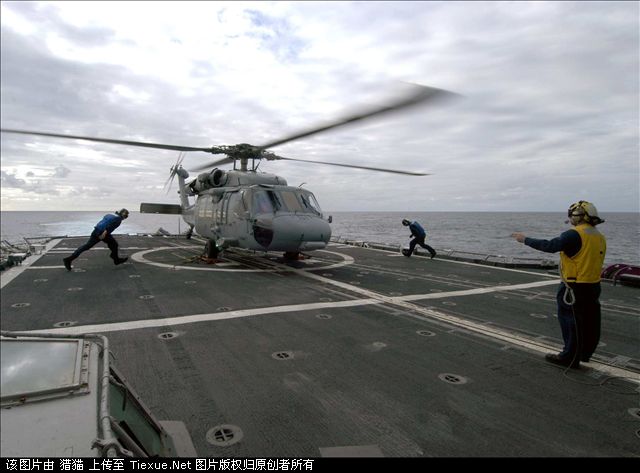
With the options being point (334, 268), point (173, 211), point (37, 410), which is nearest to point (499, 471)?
point (37, 410)

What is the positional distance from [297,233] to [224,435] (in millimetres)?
7398

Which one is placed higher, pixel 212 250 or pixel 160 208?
pixel 160 208

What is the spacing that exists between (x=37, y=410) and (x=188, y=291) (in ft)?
22.3

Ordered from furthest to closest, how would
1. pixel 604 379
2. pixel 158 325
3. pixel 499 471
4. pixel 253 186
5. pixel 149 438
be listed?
pixel 253 186
pixel 158 325
pixel 604 379
pixel 499 471
pixel 149 438

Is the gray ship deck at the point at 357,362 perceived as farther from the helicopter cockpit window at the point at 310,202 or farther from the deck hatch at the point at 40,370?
the helicopter cockpit window at the point at 310,202

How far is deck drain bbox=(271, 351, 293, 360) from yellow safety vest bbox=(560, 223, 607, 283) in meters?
3.29

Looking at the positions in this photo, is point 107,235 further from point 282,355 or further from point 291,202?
point 282,355

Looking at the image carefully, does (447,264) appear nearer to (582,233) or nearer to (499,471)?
(582,233)

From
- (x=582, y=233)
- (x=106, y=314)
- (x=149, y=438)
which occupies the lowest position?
(x=106, y=314)

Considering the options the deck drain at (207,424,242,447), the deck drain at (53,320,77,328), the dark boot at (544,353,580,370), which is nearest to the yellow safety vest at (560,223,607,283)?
the dark boot at (544,353,580,370)

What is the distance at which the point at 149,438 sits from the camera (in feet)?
7.10

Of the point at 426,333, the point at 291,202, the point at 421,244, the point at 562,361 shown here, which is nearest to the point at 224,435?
the point at 426,333

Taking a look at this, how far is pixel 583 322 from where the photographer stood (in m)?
4.20

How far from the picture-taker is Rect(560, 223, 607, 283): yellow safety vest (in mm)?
4086
